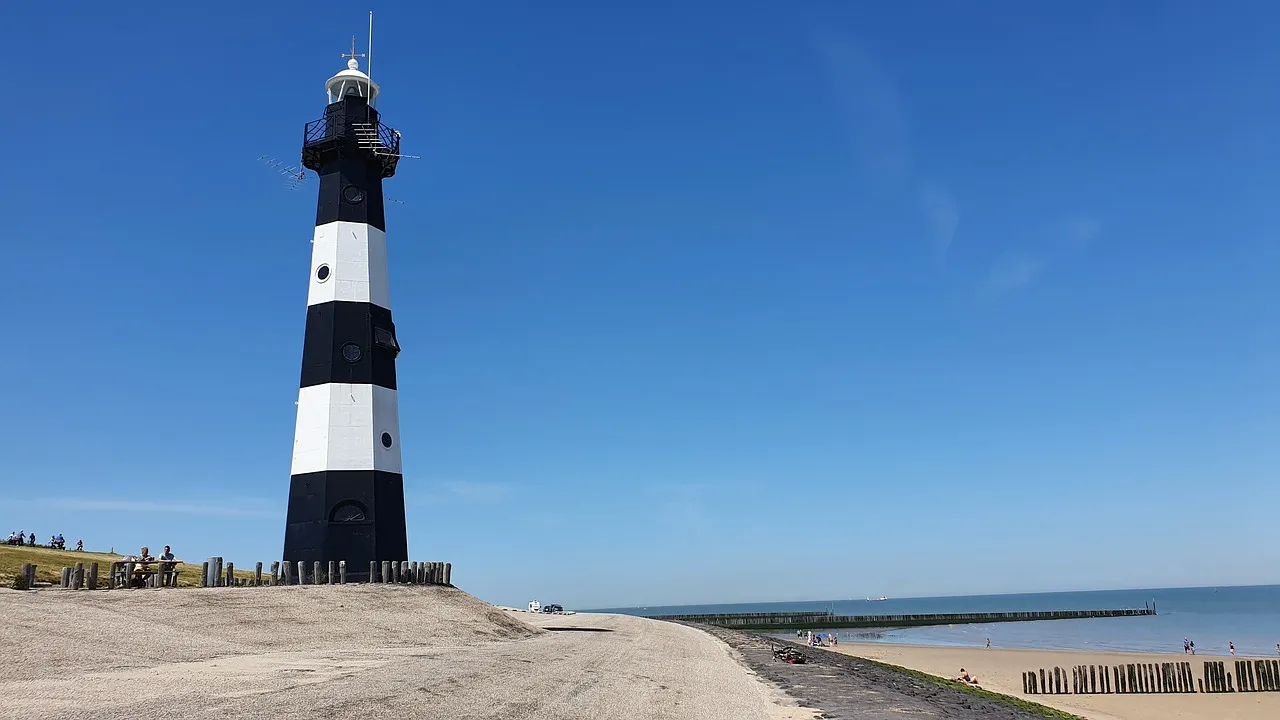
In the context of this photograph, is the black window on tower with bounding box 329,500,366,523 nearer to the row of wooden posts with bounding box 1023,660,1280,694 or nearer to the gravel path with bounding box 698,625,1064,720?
the gravel path with bounding box 698,625,1064,720

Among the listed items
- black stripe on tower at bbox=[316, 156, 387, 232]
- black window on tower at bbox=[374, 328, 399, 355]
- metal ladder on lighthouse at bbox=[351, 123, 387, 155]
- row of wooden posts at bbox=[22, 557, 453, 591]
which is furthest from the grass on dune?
metal ladder on lighthouse at bbox=[351, 123, 387, 155]

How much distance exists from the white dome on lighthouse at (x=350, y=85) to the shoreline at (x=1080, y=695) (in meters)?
35.3

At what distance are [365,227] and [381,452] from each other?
860 centimetres

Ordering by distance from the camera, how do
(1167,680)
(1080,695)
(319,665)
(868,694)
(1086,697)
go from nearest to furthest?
(319,665) < (868,694) < (1086,697) < (1080,695) < (1167,680)

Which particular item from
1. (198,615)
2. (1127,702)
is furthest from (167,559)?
(1127,702)

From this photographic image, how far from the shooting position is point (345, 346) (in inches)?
1160

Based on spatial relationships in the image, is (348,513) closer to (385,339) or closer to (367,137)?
(385,339)

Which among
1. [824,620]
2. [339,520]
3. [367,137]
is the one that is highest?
[367,137]

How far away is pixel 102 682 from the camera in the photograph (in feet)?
41.1

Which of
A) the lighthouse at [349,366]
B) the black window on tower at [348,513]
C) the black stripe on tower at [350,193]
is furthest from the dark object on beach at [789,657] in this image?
the black stripe on tower at [350,193]

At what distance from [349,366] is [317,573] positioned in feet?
23.7

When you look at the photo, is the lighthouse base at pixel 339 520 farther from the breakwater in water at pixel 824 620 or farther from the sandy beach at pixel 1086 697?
the breakwater in water at pixel 824 620

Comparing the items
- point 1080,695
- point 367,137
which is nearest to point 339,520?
point 367,137

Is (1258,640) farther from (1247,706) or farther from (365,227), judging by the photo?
(365,227)
